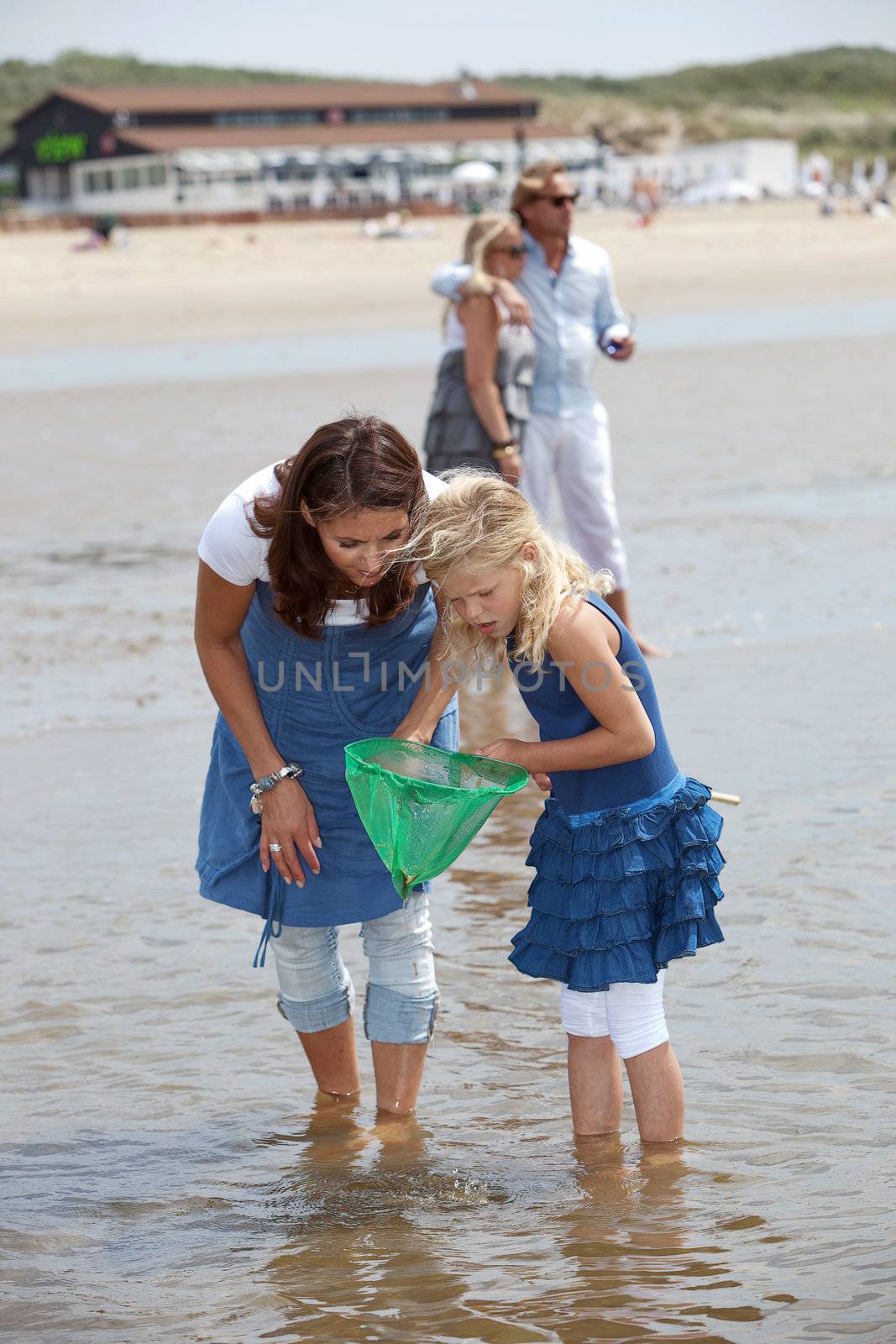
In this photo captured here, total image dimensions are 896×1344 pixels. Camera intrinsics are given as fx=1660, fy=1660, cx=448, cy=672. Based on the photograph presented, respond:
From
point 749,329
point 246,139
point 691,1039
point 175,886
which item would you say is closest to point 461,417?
point 175,886

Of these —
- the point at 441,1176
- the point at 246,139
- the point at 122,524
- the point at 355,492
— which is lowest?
the point at 441,1176

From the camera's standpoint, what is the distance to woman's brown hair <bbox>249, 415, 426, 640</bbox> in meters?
2.90

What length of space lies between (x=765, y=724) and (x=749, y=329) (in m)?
18.4

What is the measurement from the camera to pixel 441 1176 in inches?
129

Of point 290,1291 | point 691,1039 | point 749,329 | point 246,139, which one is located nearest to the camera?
point 290,1291

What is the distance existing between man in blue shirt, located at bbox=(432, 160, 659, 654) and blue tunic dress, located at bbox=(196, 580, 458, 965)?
3.56m

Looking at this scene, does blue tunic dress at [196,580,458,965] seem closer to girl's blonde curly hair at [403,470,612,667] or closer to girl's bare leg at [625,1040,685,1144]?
girl's blonde curly hair at [403,470,612,667]

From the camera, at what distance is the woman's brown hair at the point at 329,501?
9.50 feet

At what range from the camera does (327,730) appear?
3.23 metres

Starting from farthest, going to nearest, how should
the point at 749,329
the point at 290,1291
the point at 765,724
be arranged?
the point at 749,329
the point at 765,724
the point at 290,1291

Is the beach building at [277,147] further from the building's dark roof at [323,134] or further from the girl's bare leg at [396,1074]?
the girl's bare leg at [396,1074]

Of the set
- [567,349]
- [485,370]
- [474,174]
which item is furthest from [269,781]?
[474,174]

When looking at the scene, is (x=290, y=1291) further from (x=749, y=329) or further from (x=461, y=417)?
(x=749, y=329)

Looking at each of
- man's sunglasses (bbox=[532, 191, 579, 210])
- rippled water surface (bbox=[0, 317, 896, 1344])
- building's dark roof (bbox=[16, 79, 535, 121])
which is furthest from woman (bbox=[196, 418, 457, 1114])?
building's dark roof (bbox=[16, 79, 535, 121])
